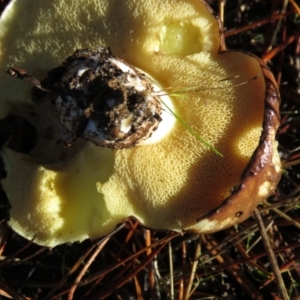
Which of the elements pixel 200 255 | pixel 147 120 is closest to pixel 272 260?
pixel 200 255

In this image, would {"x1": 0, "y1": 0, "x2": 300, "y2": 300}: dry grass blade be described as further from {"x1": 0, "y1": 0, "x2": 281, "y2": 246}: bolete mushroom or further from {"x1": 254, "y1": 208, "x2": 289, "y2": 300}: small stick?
{"x1": 0, "y1": 0, "x2": 281, "y2": 246}: bolete mushroom

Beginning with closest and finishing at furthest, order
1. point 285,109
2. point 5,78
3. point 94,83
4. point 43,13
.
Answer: point 94,83 → point 43,13 → point 5,78 → point 285,109

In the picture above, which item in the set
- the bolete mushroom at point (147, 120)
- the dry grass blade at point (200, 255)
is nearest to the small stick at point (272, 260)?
the dry grass blade at point (200, 255)

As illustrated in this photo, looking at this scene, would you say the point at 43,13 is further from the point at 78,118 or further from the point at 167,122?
the point at 167,122

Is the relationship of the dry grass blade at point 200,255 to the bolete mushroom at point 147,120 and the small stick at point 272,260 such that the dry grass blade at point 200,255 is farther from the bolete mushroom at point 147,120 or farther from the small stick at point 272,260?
the bolete mushroom at point 147,120

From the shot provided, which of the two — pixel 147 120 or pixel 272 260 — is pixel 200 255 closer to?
pixel 272 260

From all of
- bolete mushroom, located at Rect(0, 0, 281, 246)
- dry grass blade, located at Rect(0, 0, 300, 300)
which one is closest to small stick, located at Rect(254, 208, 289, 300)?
dry grass blade, located at Rect(0, 0, 300, 300)

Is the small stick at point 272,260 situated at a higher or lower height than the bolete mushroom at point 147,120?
lower

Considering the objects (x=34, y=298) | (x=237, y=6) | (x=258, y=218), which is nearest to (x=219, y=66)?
(x=258, y=218)
